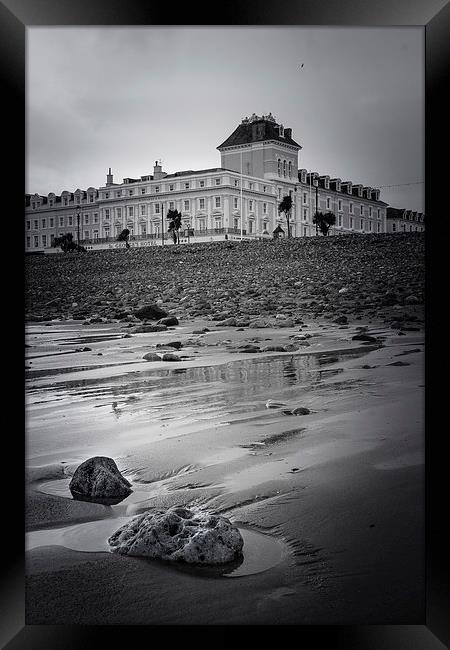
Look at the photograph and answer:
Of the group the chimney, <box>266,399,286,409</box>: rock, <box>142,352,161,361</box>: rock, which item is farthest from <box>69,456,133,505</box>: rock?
the chimney

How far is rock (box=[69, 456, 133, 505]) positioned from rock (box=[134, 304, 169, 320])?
95 centimetres

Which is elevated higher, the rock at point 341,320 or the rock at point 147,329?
the rock at point 341,320

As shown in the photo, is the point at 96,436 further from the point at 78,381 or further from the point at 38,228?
the point at 38,228

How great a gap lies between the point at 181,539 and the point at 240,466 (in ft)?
1.96

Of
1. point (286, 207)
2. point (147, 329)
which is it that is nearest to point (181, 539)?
point (147, 329)

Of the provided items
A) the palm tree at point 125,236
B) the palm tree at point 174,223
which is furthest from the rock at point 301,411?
the palm tree at point 125,236

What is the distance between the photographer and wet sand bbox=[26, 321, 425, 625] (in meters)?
2.91

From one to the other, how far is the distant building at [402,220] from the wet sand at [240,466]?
1.84 ft

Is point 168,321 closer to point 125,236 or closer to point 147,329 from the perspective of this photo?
point 147,329

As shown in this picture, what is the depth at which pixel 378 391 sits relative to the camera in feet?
12.1

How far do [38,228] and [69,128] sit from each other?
0.56 metres

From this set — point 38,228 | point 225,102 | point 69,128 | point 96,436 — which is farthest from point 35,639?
point 225,102

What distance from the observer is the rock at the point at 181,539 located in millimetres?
2895
